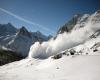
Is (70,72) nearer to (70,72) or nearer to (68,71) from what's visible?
(70,72)

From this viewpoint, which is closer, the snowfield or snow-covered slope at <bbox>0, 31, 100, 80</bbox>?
the snowfield

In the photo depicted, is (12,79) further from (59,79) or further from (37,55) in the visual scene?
(37,55)

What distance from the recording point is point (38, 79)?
18.5 m

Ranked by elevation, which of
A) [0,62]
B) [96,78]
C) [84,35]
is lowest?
[96,78]

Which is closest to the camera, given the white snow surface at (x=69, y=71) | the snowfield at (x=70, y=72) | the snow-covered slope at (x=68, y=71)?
the snowfield at (x=70, y=72)

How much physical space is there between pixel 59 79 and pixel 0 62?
594 feet

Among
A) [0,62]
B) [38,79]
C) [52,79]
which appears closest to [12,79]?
[38,79]

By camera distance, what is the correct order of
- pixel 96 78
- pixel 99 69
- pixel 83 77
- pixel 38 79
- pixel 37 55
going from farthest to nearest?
pixel 37 55
pixel 38 79
pixel 99 69
pixel 83 77
pixel 96 78

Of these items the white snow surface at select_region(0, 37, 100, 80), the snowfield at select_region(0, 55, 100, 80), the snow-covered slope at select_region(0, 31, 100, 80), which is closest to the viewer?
the snowfield at select_region(0, 55, 100, 80)

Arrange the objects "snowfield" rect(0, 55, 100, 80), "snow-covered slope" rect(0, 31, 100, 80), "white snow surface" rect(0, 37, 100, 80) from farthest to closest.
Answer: "snow-covered slope" rect(0, 31, 100, 80) < "white snow surface" rect(0, 37, 100, 80) < "snowfield" rect(0, 55, 100, 80)

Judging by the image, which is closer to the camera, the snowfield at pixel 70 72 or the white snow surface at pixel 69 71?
the snowfield at pixel 70 72

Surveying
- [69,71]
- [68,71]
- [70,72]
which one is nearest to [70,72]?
[70,72]

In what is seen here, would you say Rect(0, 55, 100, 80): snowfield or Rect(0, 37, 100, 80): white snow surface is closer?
Rect(0, 55, 100, 80): snowfield

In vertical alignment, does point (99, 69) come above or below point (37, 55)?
below
